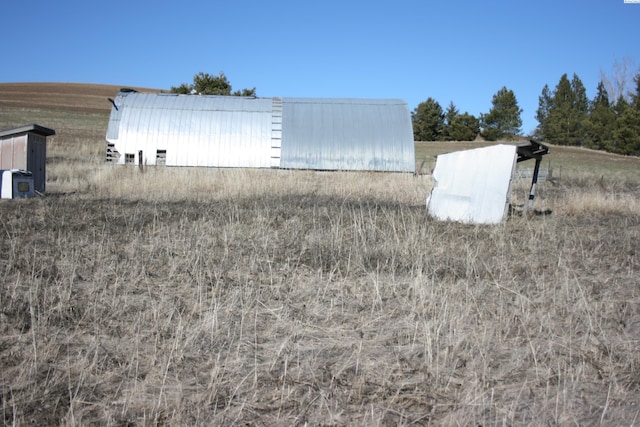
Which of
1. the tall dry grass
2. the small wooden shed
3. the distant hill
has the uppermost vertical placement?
the distant hill

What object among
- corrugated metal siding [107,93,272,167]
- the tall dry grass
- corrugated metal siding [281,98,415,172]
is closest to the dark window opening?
corrugated metal siding [107,93,272,167]

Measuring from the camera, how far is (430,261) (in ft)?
22.8

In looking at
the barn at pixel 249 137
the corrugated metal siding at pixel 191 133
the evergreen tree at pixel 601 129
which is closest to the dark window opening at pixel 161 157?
the barn at pixel 249 137

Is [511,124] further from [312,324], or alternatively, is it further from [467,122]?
[312,324]

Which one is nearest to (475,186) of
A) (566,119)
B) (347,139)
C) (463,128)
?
(347,139)

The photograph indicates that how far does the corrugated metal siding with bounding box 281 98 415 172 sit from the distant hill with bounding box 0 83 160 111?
45.9m

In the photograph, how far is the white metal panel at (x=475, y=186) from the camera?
10.1 m

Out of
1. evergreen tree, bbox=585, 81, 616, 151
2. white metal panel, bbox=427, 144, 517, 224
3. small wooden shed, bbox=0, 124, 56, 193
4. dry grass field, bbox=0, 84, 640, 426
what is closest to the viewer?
dry grass field, bbox=0, 84, 640, 426

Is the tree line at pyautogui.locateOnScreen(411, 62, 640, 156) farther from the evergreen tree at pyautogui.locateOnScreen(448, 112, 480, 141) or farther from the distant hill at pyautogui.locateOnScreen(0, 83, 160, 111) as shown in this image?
the distant hill at pyautogui.locateOnScreen(0, 83, 160, 111)

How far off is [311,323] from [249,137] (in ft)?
64.9

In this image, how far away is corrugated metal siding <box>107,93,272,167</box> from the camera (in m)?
23.2

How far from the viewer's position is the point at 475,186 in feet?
34.9

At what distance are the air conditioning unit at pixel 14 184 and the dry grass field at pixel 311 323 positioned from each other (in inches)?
121

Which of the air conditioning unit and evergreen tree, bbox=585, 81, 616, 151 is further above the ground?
evergreen tree, bbox=585, 81, 616, 151
